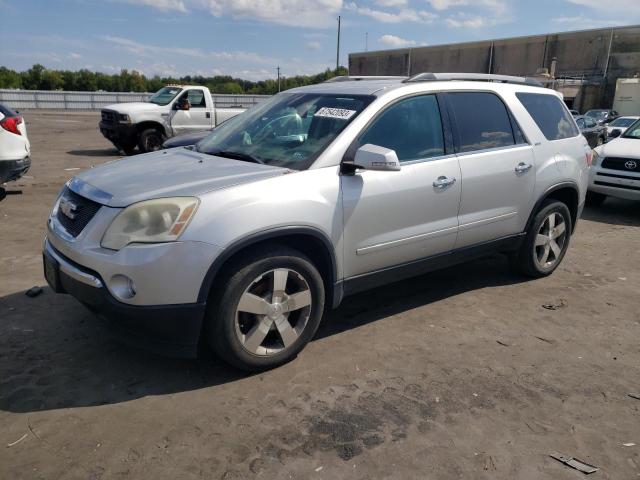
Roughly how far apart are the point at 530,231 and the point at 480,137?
1.13 meters

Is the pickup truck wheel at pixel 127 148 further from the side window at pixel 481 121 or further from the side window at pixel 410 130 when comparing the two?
the side window at pixel 410 130

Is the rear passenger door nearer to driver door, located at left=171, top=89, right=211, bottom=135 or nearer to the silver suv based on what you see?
the silver suv

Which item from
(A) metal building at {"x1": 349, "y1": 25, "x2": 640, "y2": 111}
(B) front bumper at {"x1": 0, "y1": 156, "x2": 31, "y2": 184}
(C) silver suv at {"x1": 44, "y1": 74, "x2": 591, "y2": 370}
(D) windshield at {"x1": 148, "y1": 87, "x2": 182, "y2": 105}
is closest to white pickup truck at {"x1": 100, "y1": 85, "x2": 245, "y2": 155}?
(D) windshield at {"x1": 148, "y1": 87, "x2": 182, "y2": 105}

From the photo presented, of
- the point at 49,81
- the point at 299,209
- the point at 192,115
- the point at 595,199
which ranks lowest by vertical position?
the point at 595,199

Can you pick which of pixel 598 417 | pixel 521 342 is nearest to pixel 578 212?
pixel 521 342

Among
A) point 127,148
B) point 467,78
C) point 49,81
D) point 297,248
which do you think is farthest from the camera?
point 49,81

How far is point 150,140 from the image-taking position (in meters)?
13.8

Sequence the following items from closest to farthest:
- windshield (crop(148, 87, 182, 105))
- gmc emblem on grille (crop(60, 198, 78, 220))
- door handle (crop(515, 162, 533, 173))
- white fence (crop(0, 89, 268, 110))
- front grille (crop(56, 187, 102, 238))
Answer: front grille (crop(56, 187, 102, 238)) → gmc emblem on grille (crop(60, 198, 78, 220)) → door handle (crop(515, 162, 533, 173)) → windshield (crop(148, 87, 182, 105)) → white fence (crop(0, 89, 268, 110))

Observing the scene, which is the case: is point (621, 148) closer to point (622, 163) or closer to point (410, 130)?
point (622, 163)

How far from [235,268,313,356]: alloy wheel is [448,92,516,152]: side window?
181 cm

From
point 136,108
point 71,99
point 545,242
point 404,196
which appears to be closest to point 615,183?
point 545,242

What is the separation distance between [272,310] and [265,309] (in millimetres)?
52

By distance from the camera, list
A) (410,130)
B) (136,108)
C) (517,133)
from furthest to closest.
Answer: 1. (136,108)
2. (517,133)
3. (410,130)

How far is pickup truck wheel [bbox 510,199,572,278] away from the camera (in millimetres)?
5062
